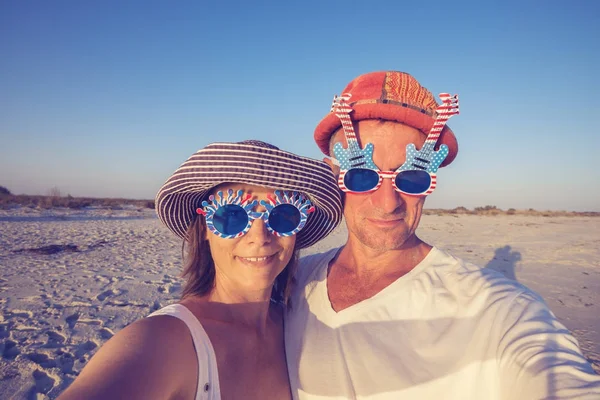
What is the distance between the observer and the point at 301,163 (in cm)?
174

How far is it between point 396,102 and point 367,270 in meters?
1.08

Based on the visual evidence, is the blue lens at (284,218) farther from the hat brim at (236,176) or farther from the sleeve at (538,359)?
the sleeve at (538,359)

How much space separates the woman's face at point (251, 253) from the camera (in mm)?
1771

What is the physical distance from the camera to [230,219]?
175 centimetres

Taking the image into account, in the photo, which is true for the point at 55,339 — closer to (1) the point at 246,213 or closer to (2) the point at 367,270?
(1) the point at 246,213

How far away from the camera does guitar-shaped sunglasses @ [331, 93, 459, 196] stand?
206cm

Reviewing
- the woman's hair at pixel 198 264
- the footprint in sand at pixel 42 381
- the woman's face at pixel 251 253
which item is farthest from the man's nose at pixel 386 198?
the footprint in sand at pixel 42 381

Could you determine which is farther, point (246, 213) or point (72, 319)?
point (72, 319)

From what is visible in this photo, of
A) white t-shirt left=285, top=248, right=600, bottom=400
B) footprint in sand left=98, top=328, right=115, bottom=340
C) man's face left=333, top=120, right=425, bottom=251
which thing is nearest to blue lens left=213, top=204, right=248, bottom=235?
white t-shirt left=285, top=248, right=600, bottom=400

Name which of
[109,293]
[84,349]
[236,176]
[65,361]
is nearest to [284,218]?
[236,176]

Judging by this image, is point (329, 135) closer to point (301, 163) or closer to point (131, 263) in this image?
point (301, 163)

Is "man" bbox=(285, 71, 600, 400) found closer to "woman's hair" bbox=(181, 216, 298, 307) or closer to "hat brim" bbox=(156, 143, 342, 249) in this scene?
"hat brim" bbox=(156, 143, 342, 249)

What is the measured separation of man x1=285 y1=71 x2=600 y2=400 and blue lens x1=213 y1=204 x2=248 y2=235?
68 cm

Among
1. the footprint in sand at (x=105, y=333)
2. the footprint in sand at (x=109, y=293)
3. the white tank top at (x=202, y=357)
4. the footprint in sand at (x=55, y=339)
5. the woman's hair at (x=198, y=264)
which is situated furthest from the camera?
the footprint in sand at (x=109, y=293)
